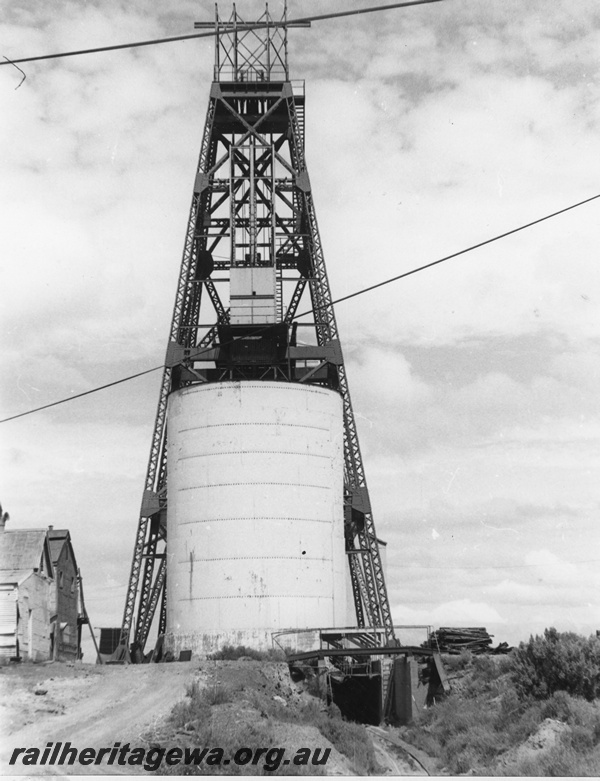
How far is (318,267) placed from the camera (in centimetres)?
4928

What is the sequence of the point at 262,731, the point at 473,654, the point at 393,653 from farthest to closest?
1. the point at 473,654
2. the point at 393,653
3. the point at 262,731

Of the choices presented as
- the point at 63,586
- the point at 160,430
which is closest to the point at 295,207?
the point at 160,430

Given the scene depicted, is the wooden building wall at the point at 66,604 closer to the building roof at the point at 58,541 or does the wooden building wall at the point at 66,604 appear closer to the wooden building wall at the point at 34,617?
the building roof at the point at 58,541

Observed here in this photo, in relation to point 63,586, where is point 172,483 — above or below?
above

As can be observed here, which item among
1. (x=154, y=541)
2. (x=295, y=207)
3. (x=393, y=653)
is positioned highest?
(x=295, y=207)

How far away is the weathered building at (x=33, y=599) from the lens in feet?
126

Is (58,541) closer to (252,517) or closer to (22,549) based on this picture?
(22,549)

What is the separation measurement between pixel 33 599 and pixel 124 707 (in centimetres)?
1437

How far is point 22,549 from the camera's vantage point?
1647 inches

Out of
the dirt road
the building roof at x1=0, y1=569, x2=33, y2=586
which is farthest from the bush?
the building roof at x1=0, y1=569, x2=33, y2=586

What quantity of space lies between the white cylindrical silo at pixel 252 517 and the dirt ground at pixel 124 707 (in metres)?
5.85

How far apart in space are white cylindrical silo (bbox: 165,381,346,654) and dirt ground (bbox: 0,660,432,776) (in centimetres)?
585

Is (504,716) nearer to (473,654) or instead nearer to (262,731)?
(262,731)

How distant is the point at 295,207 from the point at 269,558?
62.8 feet
